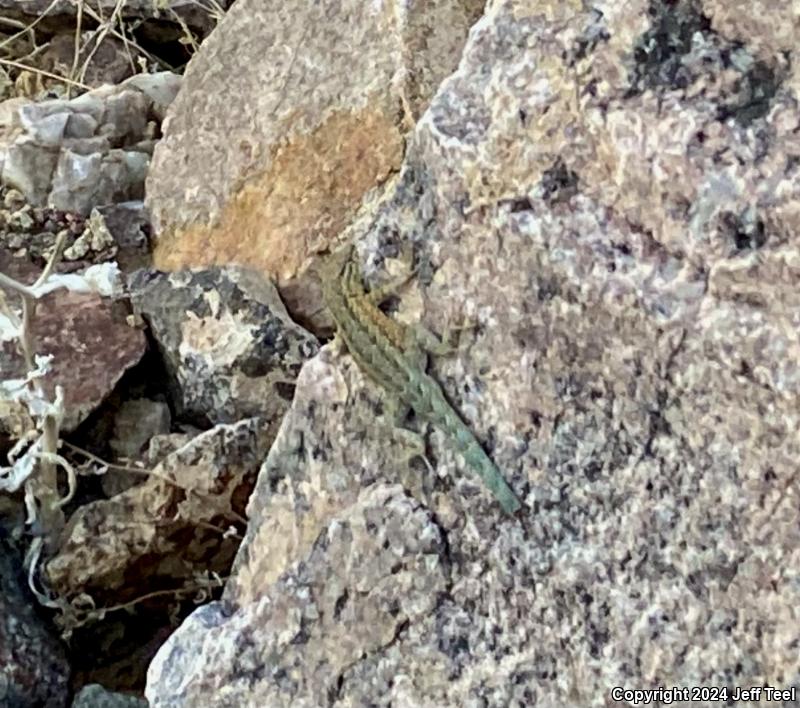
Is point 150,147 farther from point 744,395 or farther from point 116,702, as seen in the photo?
point 744,395

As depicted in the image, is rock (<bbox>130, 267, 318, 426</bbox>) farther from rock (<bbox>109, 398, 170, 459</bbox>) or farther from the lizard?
the lizard

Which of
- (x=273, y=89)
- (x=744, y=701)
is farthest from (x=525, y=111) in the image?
(x=273, y=89)

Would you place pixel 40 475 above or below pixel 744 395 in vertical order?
below

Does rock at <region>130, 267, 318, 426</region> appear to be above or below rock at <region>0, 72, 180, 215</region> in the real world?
above

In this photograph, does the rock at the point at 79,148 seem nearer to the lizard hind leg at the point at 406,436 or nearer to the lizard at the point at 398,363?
the lizard at the point at 398,363

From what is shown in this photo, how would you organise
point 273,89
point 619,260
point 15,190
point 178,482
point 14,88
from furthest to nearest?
point 14,88
point 15,190
point 273,89
point 178,482
point 619,260

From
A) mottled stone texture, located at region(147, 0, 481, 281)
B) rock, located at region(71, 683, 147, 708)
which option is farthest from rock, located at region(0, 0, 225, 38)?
rock, located at region(71, 683, 147, 708)
